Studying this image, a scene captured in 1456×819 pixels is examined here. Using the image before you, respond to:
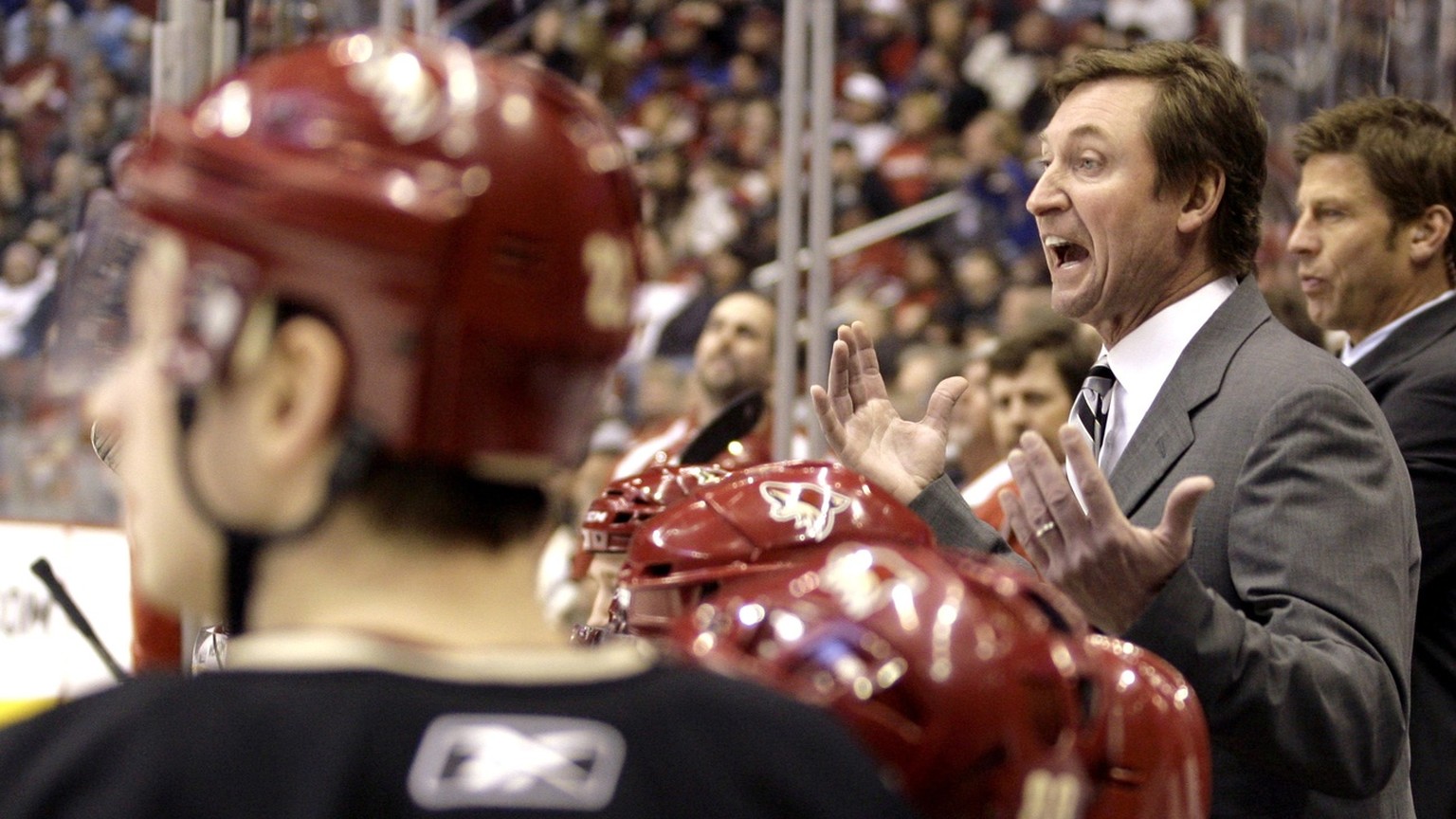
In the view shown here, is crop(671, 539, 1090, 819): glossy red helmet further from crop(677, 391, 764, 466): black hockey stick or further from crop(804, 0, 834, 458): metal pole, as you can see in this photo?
crop(804, 0, 834, 458): metal pole

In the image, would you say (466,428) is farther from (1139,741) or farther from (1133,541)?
(1133,541)

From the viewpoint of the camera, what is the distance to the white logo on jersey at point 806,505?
4.86 feet

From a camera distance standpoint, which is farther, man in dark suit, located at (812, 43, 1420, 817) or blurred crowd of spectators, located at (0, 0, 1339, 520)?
blurred crowd of spectators, located at (0, 0, 1339, 520)

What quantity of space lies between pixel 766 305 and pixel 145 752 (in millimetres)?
4784

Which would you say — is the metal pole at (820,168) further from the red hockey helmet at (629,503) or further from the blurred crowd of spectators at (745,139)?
the red hockey helmet at (629,503)

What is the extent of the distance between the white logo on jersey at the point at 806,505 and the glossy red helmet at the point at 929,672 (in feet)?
0.62

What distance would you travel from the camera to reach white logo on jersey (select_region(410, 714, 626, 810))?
34.5 inches

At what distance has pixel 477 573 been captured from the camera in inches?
39.8

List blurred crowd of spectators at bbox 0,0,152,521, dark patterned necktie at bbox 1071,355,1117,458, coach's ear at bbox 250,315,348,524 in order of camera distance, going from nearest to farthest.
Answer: coach's ear at bbox 250,315,348,524, dark patterned necktie at bbox 1071,355,1117,458, blurred crowd of spectators at bbox 0,0,152,521

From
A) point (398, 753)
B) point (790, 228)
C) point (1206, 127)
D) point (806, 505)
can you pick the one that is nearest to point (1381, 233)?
point (1206, 127)

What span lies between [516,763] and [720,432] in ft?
8.30

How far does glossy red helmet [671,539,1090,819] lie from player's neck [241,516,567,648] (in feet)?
0.69

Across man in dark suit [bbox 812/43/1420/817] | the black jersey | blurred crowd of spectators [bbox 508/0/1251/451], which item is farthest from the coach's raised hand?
blurred crowd of spectators [bbox 508/0/1251/451]

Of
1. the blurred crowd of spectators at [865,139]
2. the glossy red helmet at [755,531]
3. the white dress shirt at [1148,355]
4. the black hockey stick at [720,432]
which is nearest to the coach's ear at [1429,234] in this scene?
the white dress shirt at [1148,355]
